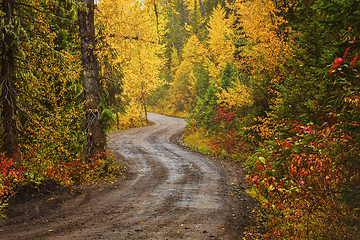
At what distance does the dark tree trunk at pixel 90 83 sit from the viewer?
11180 millimetres

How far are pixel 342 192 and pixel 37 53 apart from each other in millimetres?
10679

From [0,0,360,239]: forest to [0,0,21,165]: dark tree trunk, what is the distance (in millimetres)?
35

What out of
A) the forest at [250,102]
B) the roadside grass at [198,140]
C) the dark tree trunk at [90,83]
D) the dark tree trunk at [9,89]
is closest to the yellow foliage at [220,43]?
the roadside grass at [198,140]

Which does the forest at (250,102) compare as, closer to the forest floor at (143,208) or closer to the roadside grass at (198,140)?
the roadside grass at (198,140)

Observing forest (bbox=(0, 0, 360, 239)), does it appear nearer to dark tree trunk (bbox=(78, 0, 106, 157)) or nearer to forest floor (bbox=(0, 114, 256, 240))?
dark tree trunk (bbox=(78, 0, 106, 157))

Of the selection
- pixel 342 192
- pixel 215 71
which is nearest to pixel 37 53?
pixel 342 192

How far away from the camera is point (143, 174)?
41.1 ft

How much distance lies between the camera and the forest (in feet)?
15.3

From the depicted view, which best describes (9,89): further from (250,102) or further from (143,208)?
(250,102)

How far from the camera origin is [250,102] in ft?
42.0

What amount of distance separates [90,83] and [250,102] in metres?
7.58

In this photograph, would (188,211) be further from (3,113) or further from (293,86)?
(3,113)

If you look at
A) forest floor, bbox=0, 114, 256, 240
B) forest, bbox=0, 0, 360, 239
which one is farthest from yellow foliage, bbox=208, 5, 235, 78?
forest floor, bbox=0, 114, 256, 240

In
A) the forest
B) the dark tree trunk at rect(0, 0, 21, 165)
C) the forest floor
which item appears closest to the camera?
the forest
